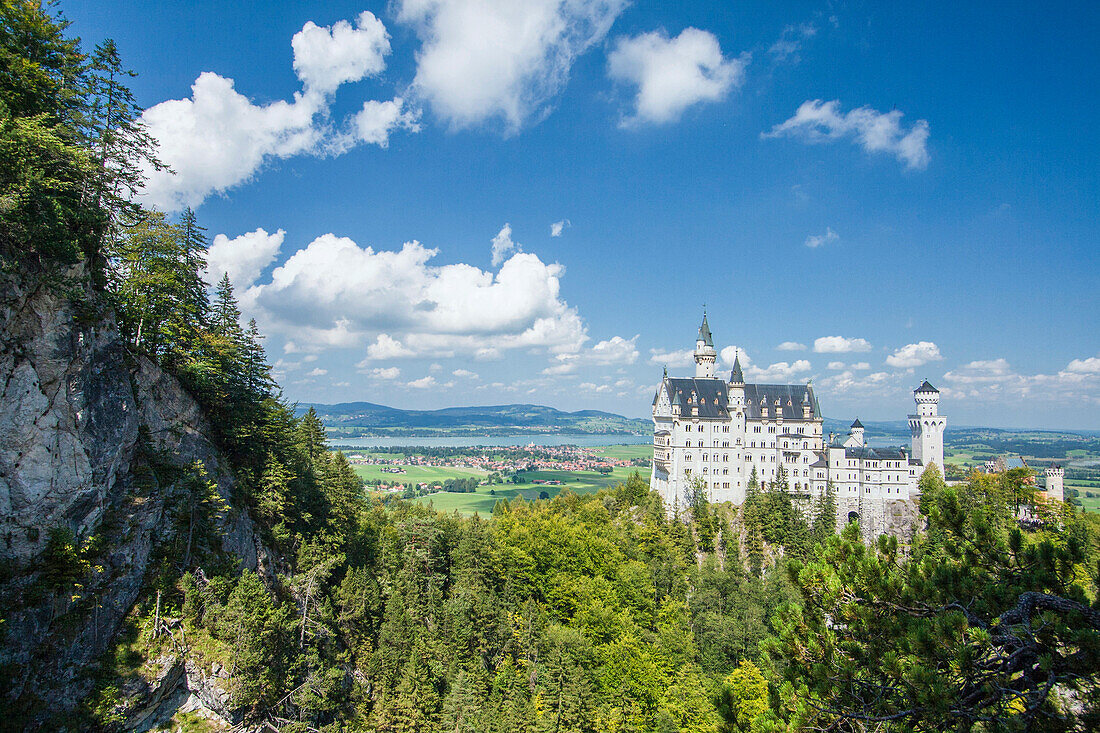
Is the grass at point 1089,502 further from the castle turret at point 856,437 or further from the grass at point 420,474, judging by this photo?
the grass at point 420,474

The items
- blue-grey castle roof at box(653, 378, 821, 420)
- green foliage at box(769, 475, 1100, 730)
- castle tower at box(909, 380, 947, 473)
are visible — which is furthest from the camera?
blue-grey castle roof at box(653, 378, 821, 420)

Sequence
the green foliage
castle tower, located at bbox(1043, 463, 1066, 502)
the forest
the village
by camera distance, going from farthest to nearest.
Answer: the village, castle tower, located at bbox(1043, 463, 1066, 502), the forest, the green foliage

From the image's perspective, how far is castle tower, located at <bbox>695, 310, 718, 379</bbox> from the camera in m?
69.4

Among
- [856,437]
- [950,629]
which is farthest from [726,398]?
[950,629]

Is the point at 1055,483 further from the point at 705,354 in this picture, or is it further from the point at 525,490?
the point at 525,490

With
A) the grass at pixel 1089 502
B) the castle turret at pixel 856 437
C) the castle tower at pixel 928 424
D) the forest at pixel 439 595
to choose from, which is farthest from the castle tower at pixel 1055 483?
the grass at pixel 1089 502

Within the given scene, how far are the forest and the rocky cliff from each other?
0.43 meters

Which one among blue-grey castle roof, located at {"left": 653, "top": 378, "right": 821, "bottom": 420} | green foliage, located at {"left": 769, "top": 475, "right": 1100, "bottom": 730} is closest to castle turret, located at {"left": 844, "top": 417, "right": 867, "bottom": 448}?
blue-grey castle roof, located at {"left": 653, "top": 378, "right": 821, "bottom": 420}

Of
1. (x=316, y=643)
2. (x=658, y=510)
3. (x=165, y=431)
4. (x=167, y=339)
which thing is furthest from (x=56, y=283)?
(x=658, y=510)

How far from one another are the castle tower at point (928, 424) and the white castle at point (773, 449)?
11 centimetres

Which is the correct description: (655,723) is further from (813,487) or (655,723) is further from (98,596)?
(813,487)

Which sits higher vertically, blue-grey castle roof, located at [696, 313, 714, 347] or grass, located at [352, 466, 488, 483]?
blue-grey castle roof, located at [696, 313, 714, 347]

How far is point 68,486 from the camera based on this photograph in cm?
1800

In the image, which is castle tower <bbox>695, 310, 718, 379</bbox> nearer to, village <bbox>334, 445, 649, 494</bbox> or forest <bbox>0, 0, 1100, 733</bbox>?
forest <bbox>0, 0, 1100, 733</bbox>
